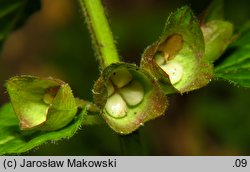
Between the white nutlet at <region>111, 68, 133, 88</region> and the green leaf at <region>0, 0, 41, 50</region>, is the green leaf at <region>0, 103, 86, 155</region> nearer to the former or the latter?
the white nutlet at <region>111, 68, 133, 88</region>

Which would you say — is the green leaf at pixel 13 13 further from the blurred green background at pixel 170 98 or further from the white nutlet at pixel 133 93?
the blurred green background at pixel 170 98

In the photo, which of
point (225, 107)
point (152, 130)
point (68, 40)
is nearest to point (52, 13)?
point (68, 40)

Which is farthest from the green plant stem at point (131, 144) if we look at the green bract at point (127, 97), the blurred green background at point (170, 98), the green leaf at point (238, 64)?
the blurred green background at point (170, 98)

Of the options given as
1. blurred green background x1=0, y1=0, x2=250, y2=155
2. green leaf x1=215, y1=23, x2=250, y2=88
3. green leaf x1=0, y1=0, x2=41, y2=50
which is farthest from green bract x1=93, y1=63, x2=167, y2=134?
blurred green background x1=0, y1=0, x2=250, y2=155

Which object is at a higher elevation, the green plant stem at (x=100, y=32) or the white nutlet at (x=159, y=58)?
the green plant stem at (x=100, y=32)

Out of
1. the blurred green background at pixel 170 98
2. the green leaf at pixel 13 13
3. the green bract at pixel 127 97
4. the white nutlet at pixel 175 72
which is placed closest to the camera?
the green bract at pixel 127 97

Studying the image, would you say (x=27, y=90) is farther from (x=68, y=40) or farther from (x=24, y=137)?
(x=68, y=40)
